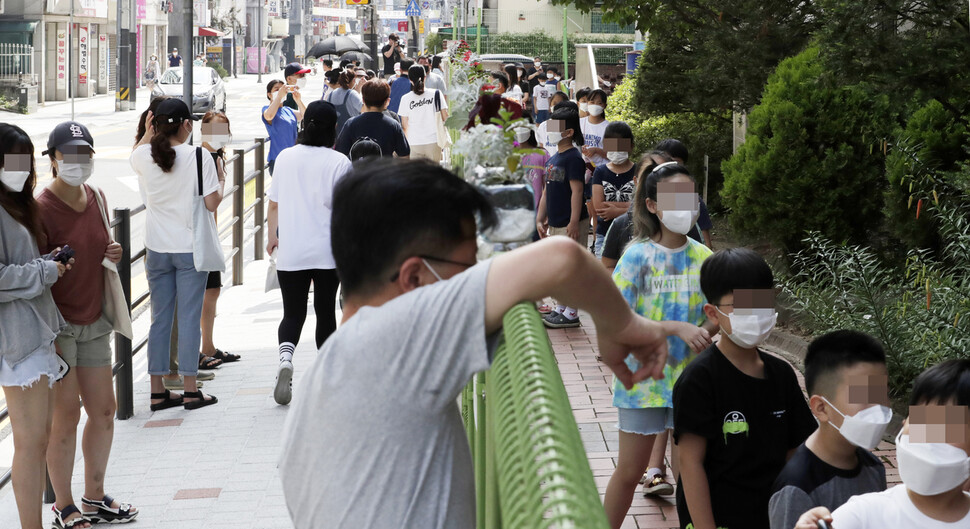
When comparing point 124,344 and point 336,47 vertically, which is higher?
point 336,47

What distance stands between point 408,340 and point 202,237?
5.41 m

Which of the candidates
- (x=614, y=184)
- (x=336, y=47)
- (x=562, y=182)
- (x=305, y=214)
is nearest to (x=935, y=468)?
(x=305, y=214)

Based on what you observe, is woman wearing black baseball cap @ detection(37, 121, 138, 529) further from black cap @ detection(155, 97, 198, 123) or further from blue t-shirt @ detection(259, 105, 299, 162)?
blue t-shirt @ detection(259, 105, 299, 162)

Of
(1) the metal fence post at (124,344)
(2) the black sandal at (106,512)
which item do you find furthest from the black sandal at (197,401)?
(2) the black sandal at (106,512)

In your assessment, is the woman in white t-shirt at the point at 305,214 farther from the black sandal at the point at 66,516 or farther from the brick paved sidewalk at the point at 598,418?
the black sandal at the point at 66,516

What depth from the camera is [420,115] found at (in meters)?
14.1

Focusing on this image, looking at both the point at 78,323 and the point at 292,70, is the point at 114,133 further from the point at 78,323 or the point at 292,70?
the point at 78,323

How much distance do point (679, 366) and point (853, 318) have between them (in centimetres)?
270

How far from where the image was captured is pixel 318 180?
6867 mm

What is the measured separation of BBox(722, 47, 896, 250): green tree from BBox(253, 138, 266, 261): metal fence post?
5.07 metres

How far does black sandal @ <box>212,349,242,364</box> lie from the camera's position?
327 inches

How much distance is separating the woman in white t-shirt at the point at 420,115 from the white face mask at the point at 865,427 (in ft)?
36.4

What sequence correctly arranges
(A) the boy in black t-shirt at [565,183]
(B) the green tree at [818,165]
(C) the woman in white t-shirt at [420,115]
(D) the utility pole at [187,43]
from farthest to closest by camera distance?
(C) the woman in white t-shirt at [420,115] → (D) the utility pole at [187,43] → (B) the green tree at [818,165] → (A) the boy in black t-shirt at [565,183]

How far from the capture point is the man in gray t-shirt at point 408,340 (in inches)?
69.8
